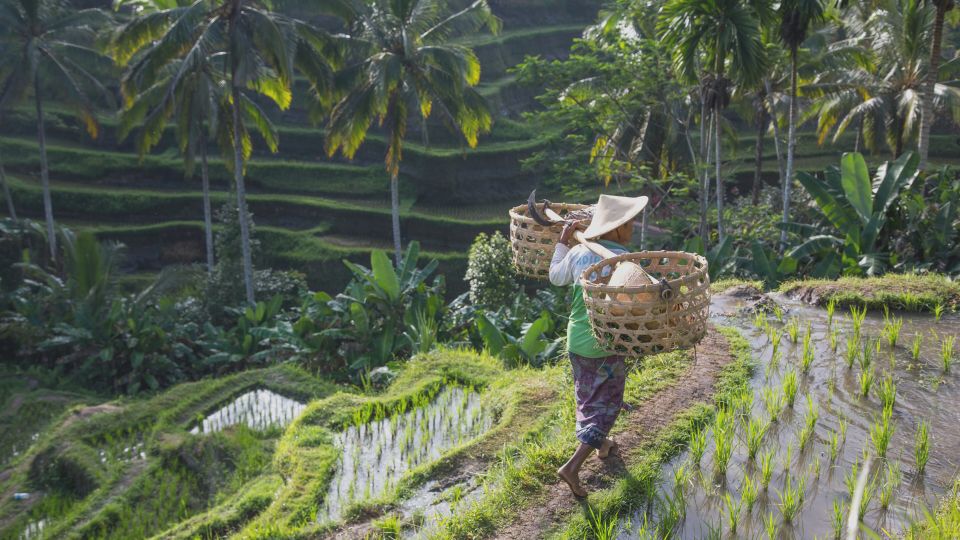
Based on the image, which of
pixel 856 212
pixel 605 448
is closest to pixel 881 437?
pixel 605 448

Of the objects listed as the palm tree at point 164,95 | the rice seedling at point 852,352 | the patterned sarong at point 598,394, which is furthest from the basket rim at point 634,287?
the palm tree at point 164,95

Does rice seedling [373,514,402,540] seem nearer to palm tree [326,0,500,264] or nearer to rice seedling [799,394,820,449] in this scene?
rice seedling [799,394,820,449]

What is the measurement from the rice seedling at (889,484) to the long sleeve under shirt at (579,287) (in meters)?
1.27

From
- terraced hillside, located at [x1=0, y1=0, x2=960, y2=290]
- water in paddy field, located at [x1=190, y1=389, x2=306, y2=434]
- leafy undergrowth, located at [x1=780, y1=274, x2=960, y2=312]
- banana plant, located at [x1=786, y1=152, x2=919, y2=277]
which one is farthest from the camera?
terraced hillside, located at [x1=0, y1=0, x2=960, y2=290]

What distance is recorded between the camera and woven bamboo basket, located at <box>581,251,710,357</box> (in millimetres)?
3021

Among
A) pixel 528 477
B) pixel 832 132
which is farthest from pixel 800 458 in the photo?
pixel 832 132

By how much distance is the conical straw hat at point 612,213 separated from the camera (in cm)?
355

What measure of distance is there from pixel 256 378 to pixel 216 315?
305 inches

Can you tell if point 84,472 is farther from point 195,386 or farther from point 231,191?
point 231,191

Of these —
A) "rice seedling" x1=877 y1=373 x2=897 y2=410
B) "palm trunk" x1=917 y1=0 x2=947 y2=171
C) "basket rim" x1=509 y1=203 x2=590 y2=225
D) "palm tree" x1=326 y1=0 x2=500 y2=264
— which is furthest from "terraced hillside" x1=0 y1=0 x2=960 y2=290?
"rice seedling" x1=877 y1=373 x2=897 y2=410

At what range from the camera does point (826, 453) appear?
12.5 feet

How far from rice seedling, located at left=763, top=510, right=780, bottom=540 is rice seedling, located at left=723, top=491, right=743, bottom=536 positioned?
11cm

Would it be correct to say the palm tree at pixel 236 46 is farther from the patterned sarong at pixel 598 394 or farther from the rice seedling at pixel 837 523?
the rice seedling at pixel 837 523

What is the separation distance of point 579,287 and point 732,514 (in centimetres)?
115
